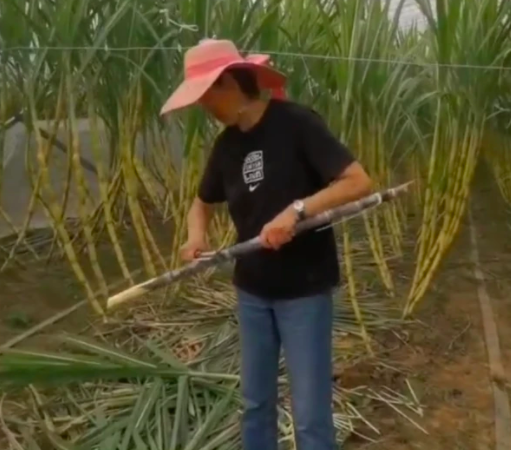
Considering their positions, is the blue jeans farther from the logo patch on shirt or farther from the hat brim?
the hat brim

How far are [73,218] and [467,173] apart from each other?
6.08 ft

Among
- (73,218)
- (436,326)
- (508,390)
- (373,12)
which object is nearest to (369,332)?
(436,326)

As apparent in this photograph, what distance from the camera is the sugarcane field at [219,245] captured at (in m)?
2.17

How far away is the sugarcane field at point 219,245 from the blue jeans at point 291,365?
0.25 m

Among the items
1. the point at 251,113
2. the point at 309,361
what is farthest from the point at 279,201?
the point at 309,361

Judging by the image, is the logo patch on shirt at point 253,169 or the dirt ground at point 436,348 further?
the dirt ground at point 436,348

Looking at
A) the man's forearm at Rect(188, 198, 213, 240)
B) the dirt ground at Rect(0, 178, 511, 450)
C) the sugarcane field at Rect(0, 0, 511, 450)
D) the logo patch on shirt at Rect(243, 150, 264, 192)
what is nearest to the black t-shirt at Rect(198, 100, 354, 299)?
the logo patch on shirt at Rect(243, 150, 264, 192)

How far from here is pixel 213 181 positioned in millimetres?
1815

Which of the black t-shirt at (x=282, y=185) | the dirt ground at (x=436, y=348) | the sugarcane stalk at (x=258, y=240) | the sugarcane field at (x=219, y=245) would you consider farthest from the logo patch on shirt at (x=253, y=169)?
the dirt ground at (x=436, y=348)

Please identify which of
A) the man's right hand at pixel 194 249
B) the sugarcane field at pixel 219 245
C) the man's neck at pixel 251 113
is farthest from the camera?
the sugarcane field at pixel 219 245

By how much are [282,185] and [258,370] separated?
361 millimetres

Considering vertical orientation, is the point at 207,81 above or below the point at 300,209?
above

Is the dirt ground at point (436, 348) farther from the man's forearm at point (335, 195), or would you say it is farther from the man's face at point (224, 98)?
the man's face at point (224, 98)

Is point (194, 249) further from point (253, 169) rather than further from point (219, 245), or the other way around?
point (219, 245)
